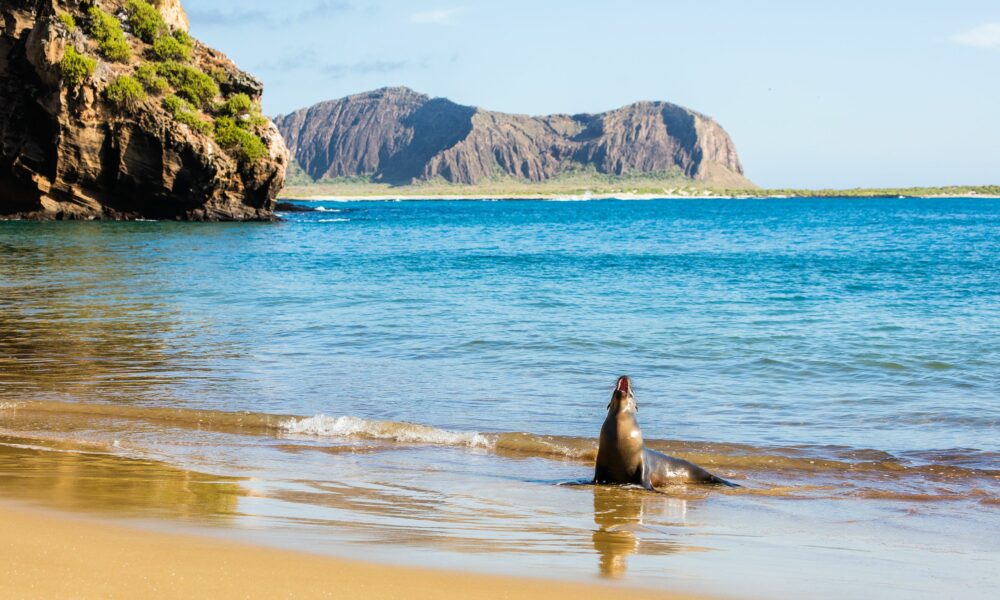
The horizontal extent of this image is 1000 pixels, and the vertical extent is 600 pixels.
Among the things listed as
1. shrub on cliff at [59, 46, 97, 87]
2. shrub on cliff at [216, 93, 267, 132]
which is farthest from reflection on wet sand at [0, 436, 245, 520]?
→ shrub on cliff at [216, 93, 267, 132]

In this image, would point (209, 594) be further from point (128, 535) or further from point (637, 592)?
point (637, 592)

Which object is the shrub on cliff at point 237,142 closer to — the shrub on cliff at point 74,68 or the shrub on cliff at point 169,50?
the shrub on cliff at point 169,50

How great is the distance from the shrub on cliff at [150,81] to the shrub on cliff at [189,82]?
161cm

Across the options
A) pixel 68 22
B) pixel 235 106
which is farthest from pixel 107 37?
pixel 235 106

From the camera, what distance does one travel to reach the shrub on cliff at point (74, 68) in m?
55.6

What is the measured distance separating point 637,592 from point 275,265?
1206 inches

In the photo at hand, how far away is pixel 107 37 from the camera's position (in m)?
61.8

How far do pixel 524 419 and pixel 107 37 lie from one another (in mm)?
59458

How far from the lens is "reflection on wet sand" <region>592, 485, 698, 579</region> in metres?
5.77

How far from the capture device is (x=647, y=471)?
27.5 feet

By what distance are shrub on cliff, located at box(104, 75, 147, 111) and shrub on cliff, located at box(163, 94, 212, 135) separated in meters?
1.97

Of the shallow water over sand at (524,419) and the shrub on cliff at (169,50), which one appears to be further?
the shrub on cliff at (169,50)

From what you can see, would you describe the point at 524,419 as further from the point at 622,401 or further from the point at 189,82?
the point at 189,82

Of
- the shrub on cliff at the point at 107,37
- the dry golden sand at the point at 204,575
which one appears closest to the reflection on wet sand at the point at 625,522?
the dry golden sand at the point at 204,575
